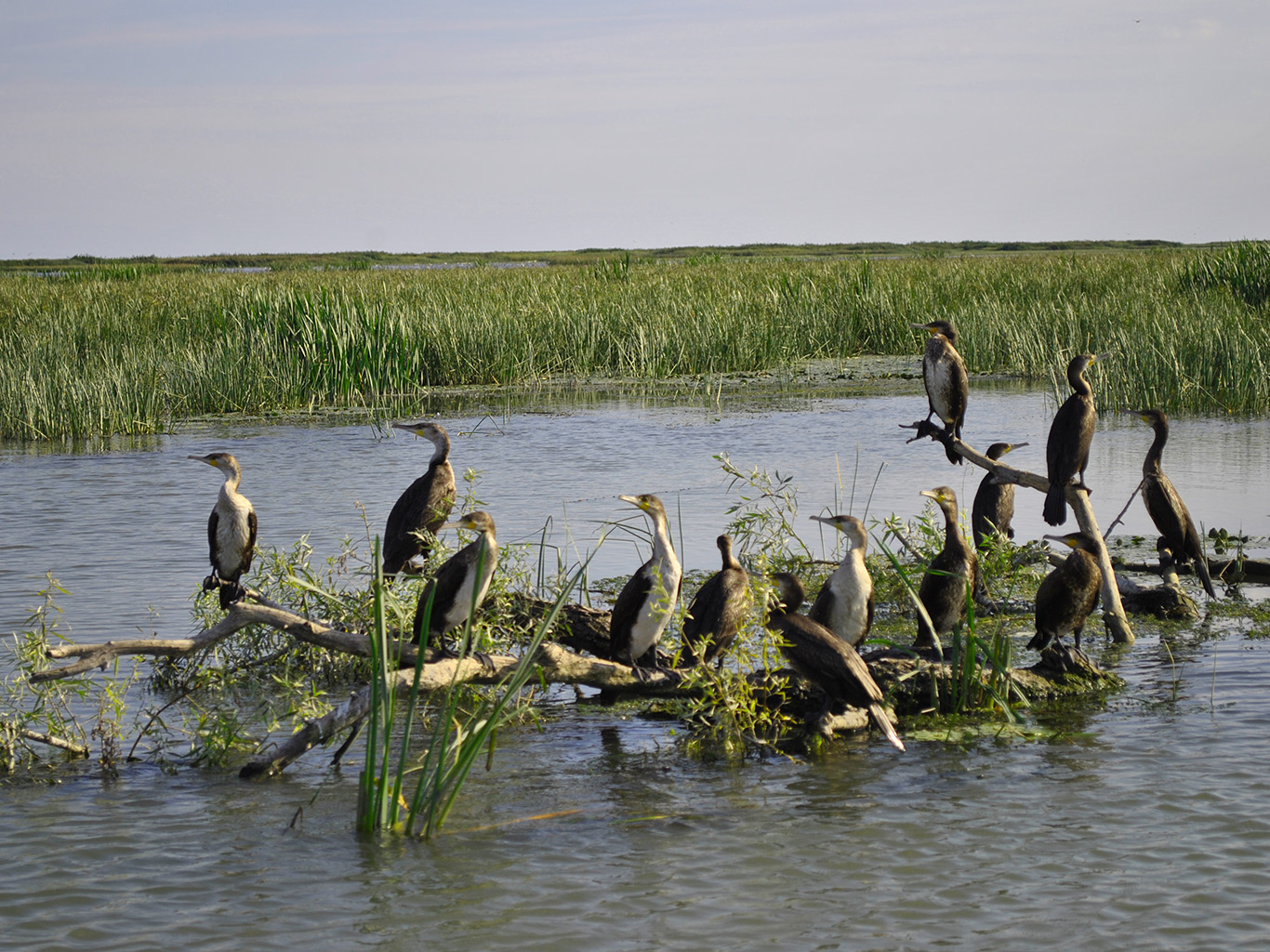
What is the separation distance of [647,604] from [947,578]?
4.99 ft

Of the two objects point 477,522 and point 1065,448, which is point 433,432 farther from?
point 1065,448

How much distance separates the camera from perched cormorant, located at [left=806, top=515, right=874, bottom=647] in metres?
4.95

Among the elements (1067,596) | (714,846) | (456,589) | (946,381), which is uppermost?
(946,381)

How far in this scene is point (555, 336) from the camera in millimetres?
18047

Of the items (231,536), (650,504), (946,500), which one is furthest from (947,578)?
(231,536)

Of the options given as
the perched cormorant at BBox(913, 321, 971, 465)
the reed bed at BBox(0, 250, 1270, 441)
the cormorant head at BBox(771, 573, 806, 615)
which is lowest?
the cormorant head at BBox(771, 573, 806, 615)

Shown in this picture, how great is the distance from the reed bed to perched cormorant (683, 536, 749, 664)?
986 cm

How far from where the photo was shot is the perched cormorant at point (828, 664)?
4.49 metres

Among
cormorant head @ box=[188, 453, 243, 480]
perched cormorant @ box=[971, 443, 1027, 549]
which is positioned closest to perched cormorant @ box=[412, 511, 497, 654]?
cormorant head @ box=[188, 453, 243, 480]

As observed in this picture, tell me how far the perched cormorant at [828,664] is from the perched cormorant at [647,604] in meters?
0.40

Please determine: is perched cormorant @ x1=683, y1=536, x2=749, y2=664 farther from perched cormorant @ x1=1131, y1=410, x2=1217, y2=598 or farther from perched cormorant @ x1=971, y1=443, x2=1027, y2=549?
perched cormorant @ x1=1131, y1=410, x2=1217, y2=598

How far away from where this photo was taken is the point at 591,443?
500 inches

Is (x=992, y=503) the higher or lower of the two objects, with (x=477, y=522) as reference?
lower

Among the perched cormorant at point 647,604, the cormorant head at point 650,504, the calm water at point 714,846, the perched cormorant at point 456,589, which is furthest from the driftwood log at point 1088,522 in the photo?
the perched cormorant at point 456,589
